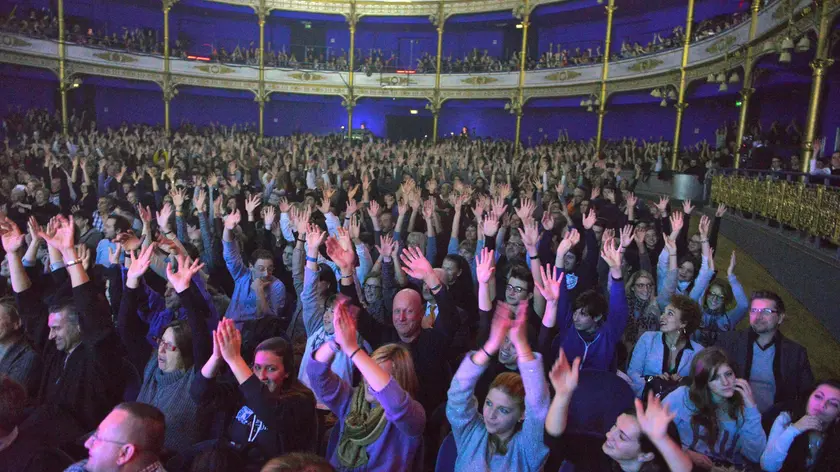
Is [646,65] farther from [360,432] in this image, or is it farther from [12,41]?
[12,41]

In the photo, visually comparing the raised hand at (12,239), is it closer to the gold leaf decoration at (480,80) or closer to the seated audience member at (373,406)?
the seated audience member at (373,406)

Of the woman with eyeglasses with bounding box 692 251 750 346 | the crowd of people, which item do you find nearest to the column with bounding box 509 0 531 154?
the crowd of people

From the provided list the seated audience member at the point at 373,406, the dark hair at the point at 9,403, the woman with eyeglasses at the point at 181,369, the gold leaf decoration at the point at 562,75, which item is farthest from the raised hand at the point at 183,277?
the gold leaf decoration at the point at 562,75

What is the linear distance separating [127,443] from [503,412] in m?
1.53

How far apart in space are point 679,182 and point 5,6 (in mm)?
25755

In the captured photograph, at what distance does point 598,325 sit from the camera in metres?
4.00

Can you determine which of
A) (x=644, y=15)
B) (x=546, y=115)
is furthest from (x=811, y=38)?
(x=546, y=115)

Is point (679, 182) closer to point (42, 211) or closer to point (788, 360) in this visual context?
point (788, 360)

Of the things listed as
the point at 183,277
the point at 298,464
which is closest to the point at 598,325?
the point at 298,464

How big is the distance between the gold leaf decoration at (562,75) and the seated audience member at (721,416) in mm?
22210

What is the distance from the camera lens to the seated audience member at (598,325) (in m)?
3.96

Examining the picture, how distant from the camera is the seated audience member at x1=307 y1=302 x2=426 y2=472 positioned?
266cm

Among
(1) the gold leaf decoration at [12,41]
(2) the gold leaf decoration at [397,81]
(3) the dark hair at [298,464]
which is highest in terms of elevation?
(1) the gold leaf decoration at [12,41]

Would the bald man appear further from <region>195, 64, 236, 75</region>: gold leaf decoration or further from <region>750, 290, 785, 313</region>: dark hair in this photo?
<region>195, 64, 236, 75</region>: gold leaf decoration
